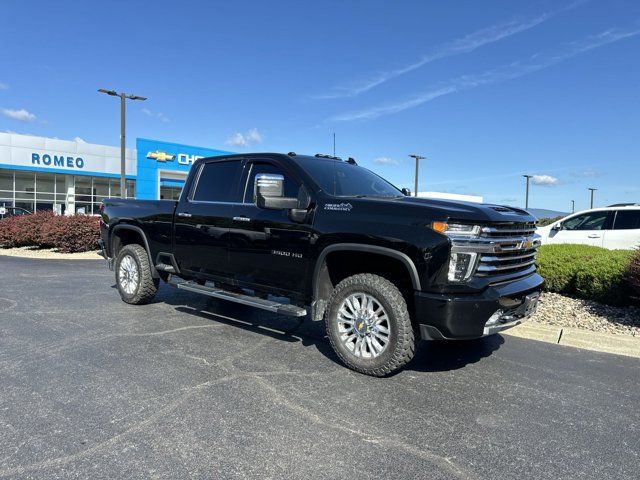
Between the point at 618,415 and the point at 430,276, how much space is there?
5.72 feet

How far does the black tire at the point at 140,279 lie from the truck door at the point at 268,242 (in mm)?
1933

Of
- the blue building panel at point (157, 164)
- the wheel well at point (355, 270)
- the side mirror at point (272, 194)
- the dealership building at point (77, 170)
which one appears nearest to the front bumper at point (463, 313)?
the wheel well at point (355, 270)

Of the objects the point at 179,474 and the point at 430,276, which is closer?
the point at 179,474

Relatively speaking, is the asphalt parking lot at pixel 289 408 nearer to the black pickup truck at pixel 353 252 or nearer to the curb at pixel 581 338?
the curb at pixel 581 338

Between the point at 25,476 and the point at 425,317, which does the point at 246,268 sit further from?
the point at 25,476

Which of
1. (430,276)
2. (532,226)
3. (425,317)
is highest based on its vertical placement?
Result: (532,226)

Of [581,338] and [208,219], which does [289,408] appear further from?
[581,338]

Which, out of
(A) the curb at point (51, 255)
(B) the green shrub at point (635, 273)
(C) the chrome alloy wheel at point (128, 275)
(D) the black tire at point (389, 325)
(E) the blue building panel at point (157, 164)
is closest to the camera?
(D) the black tire at point (389, 325)

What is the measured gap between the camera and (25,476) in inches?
106

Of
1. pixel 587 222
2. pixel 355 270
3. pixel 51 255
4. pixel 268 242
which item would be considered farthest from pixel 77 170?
pixel 355 270

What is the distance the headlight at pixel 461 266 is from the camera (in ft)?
12.6

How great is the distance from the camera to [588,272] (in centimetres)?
712

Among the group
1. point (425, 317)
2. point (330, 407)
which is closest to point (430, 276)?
point (425, 317)

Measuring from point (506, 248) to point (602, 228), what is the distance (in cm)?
836
